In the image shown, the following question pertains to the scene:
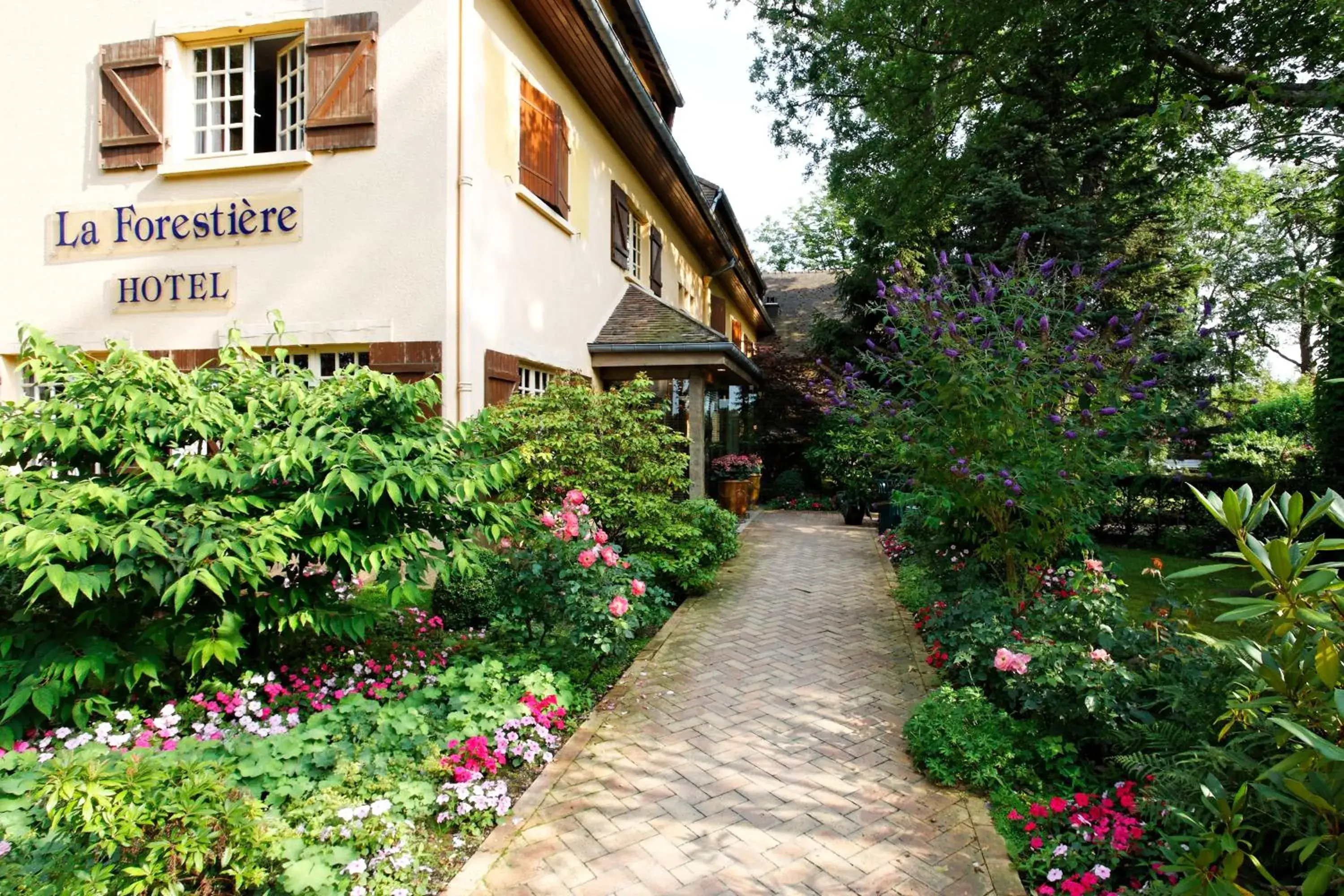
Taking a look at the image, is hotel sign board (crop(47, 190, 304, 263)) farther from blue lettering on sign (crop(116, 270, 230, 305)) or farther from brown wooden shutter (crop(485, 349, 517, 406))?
brown wooden shutter (crop(485, 349, 517, 406))

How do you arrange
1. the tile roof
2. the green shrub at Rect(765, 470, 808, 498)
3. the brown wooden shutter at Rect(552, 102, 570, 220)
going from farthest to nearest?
the green shrub at Rect(765, 470, 808, 498), the tile roof, the brown wooden shutter at Rect(552, 102, 570, 220)

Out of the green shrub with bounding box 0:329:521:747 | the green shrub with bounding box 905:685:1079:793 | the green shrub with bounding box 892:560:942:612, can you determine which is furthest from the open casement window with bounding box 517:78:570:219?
the green shrub with bounding box 905:685:1079:793

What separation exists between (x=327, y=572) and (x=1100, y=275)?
1047 centimetres

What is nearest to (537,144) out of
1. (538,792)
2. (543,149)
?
(543,149)

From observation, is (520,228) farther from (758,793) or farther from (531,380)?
(758,793)

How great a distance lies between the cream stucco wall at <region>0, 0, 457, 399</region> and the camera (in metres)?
6.73

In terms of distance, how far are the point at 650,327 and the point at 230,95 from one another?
5.67 meters

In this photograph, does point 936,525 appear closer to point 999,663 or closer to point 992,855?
point 999,663

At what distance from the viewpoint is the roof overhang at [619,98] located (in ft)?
25.2

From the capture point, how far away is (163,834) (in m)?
2.48

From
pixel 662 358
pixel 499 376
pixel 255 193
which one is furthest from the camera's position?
pixel 662 358

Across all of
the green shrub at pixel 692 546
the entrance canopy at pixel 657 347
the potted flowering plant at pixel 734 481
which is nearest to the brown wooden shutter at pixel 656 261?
the entrance canopy at pixel 657 347

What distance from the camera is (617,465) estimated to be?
23.5ft

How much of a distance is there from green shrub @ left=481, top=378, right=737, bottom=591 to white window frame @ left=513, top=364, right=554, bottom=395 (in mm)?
735
